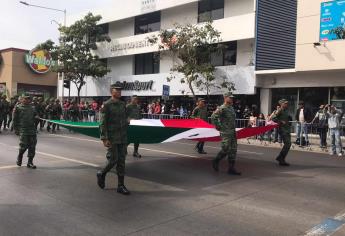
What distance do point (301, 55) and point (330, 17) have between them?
80.9 inches

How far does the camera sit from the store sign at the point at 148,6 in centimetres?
2856

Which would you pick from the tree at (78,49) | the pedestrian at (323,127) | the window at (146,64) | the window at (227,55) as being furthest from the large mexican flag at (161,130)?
the tree at (78,49)

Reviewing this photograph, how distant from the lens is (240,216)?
6.06m

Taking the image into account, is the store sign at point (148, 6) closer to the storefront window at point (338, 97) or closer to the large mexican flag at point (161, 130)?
the storefront window at point (338, 97)

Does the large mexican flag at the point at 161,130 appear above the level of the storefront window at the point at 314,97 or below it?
below

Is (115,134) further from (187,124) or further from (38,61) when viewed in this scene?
(38,61)

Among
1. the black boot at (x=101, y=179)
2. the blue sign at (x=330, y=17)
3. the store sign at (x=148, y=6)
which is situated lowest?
the black boot at (x=101, y=179)

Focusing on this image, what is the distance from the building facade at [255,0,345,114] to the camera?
→ 1861 cm

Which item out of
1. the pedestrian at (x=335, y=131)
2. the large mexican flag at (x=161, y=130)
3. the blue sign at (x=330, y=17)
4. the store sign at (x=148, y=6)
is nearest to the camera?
the large mexican flag at (x=161, y=130)

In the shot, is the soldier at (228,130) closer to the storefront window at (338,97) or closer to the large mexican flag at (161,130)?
the large mexican flag at (161,130)

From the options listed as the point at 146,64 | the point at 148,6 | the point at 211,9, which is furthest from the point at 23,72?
the point at 211,9

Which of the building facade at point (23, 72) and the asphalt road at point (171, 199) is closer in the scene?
the asphalt road at point (171, 199)

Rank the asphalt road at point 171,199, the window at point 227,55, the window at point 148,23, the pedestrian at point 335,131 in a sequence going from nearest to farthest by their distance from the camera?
1. the asphalt road at point 171,199
2. the pedestrian at point 335,131
3. the window at point 227,55
4. the window at point 148,23

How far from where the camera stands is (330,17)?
1855 centimetres
